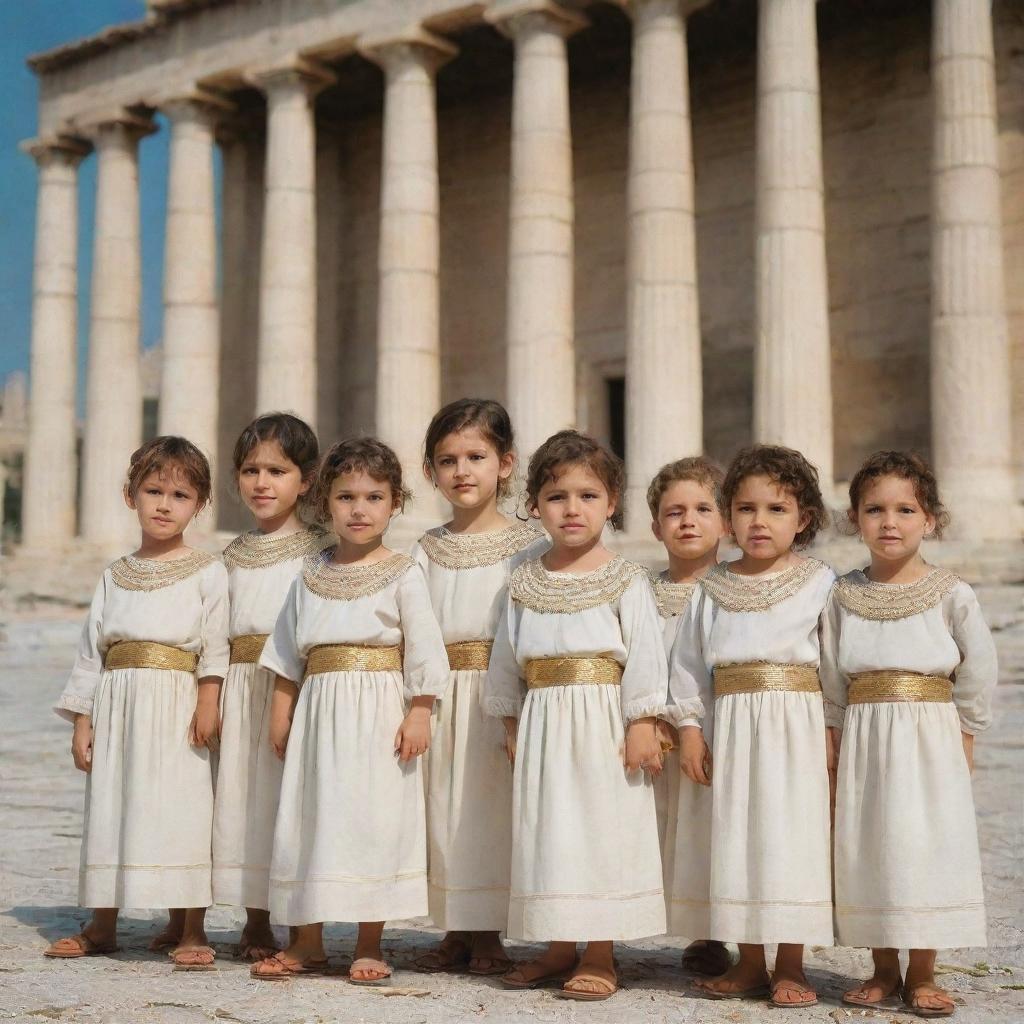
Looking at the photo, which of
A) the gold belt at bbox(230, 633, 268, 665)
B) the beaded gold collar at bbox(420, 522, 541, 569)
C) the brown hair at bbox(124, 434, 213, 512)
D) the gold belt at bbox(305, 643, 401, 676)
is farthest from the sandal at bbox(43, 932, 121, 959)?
the beaded gold collar at bbox(420, 522, 541, 569)

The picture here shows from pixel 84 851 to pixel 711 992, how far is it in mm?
3339

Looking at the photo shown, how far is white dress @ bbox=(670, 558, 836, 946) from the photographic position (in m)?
6.91

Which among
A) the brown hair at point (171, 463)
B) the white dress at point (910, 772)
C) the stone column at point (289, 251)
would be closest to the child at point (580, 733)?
the white dress at point (910, 772)

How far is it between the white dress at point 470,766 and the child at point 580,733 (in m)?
0.27

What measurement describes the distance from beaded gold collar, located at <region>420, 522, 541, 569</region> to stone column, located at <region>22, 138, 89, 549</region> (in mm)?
29418

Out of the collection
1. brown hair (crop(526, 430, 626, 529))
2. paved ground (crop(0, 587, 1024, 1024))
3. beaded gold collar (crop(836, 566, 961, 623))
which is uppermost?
brown hair (crop(526, 430, 626, 529))

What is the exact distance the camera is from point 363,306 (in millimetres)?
36594

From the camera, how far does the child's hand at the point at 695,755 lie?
23.5 feet

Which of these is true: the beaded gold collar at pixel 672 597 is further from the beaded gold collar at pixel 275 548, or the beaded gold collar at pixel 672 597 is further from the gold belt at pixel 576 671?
the beaded gold collar at pixel 275 548

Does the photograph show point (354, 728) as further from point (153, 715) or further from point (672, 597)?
point (672, 597)

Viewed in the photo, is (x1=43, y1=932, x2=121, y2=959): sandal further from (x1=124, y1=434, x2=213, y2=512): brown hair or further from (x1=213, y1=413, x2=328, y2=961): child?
(x1=124, y1=434, x2=213, y2=512): brown hair

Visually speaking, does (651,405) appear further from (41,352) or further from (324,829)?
(324,829)

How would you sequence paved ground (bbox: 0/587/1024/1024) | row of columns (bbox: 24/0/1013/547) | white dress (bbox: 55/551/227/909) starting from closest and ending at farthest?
paved ground (bbox: 0/587/1024/1024), white dress (bbox: 55/551/227/909), row of columns (bbox: 24/0/1013/547)

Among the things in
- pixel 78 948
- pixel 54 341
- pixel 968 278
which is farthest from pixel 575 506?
pixel 54 341
